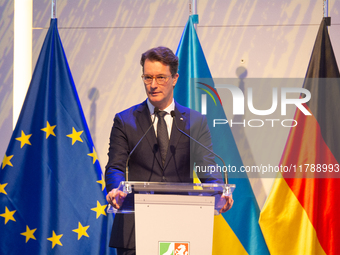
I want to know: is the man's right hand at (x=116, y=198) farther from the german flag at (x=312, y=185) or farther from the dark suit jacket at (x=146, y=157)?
the german flag at (x=312, y=185)

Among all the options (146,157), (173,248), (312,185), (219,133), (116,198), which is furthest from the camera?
(219,133)

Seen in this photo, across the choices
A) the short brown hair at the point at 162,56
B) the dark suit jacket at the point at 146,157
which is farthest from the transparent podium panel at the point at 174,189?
the short brown hair at the point at 162,56

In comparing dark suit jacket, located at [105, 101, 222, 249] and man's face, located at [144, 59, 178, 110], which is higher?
man's face, located at [144, 59, 178, 110]

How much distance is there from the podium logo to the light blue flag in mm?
1730

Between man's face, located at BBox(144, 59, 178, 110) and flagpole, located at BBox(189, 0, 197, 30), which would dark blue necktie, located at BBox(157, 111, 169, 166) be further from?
flagpole, located at BBox(189, 0, 197, 30)

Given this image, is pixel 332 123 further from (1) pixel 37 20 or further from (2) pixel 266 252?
(1) pixel 37 20

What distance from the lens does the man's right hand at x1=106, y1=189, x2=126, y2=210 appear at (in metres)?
1.52

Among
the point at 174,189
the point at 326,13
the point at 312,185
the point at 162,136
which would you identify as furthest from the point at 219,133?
the point at 174,189

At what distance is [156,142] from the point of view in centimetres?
213

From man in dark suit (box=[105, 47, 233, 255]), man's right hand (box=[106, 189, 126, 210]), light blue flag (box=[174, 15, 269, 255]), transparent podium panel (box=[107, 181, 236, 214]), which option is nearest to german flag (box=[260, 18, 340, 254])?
light blue flag (box=[174, 15, 269, 255])

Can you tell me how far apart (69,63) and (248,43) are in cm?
172

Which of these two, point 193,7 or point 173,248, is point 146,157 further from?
point 193,7

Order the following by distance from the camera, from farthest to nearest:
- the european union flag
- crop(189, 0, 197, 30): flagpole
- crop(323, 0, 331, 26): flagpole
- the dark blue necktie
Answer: crop(189, 0, 197, 30): flagpole → crop(323, 0, 331, 26): flagpole → the european union flag → the dark blue necktie

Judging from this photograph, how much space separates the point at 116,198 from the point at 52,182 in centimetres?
169
